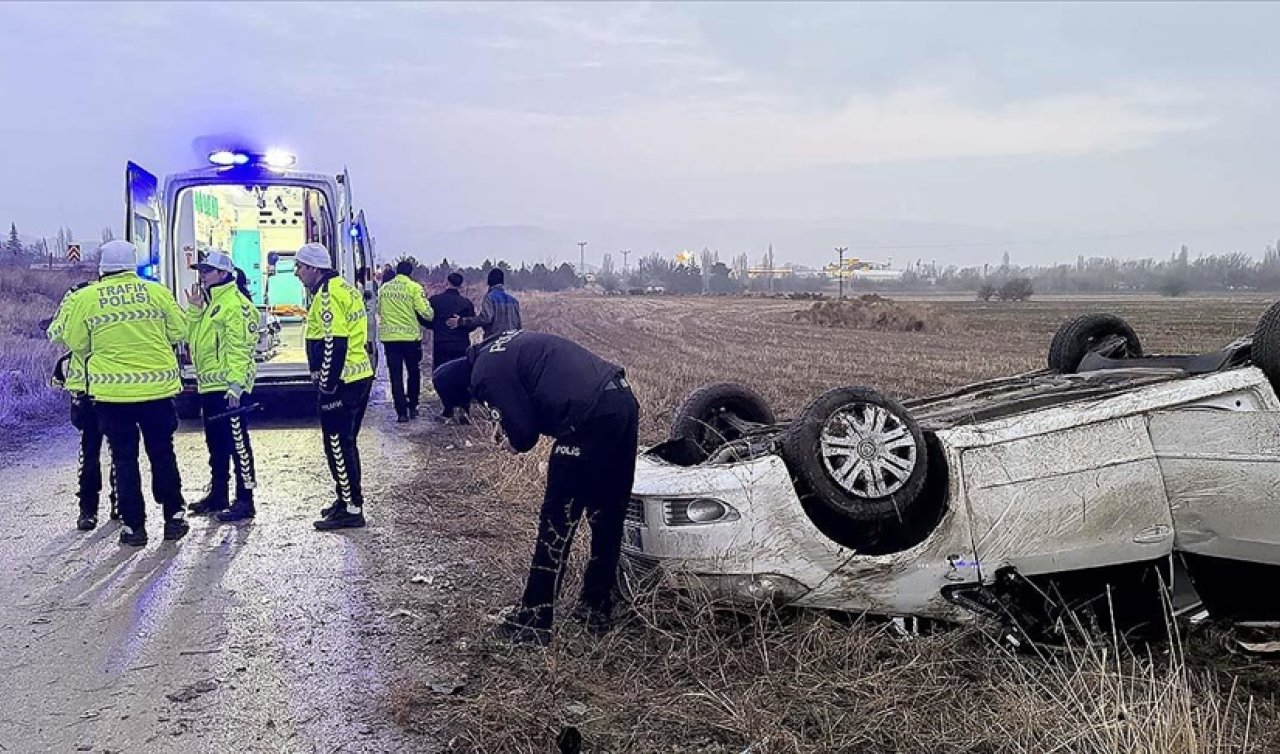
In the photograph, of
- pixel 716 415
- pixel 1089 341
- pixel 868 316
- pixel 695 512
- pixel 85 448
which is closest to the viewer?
pixel 695 512

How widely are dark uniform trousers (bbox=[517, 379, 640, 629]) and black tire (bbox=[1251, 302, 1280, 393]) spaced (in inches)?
98.6

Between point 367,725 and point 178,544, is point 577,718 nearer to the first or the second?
point 367,725

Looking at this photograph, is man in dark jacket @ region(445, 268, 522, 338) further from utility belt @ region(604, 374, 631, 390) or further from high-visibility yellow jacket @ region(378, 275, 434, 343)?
utility belt @ region(604, 374, 631, 390)

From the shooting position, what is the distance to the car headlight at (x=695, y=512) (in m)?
3.95

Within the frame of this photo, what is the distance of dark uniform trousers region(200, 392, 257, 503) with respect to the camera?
6.53 m

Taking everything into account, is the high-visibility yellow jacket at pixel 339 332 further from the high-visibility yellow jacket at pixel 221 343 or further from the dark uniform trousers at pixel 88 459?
the dark uniform trousers at pixel 88 459

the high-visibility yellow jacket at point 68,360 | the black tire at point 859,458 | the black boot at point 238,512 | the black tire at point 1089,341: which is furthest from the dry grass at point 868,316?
the black tire at point 859,458

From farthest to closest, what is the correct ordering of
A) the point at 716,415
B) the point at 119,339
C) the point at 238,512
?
1. the point at 238,512
2. the point at 119,339
3. the point at 716,415

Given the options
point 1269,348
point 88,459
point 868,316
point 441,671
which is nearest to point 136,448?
point 88,459

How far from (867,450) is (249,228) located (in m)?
10.3

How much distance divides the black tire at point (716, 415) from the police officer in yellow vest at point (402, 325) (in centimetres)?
589

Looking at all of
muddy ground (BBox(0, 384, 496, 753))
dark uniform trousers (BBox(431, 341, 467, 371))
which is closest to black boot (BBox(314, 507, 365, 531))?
muddy ground (BBox(0, 384, 496, 753))

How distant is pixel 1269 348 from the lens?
13.4 feet

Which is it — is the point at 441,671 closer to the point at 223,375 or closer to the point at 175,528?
the point at 175,528
